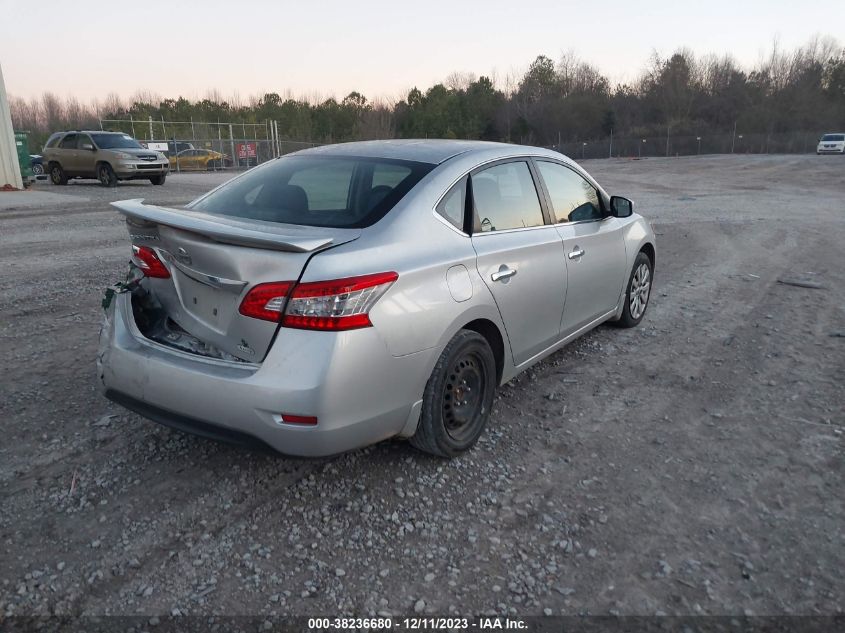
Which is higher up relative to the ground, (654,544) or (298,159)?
(298,159)

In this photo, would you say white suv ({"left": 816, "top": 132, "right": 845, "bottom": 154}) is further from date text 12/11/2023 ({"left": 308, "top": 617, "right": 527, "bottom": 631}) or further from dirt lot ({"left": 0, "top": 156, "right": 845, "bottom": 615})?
date text 12/11/2023 ({"left": 308, "top": 617, "right": 527, "bottom": 631})

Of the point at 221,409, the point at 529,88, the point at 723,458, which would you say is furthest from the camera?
the point at 529,88

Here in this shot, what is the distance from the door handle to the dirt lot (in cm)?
97

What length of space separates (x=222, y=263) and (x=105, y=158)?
20992mm

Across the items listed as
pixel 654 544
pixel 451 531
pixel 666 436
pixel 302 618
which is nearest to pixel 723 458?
pixel 666 436

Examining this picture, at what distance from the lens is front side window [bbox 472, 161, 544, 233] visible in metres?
3.69

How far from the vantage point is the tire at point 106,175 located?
21.0m

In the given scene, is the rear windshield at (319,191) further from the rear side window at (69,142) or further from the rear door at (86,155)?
the rear side window at (69,142)

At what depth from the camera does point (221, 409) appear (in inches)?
110

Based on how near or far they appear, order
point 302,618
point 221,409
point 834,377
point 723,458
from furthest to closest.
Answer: point 834,377, point 723,458, point 221,409, point 302,618

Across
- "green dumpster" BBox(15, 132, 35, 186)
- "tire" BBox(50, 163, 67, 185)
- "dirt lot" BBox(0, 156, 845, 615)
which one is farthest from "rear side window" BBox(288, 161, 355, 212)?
"tire" BBox(50, 163, 67, 185)

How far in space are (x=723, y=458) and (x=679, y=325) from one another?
2.70 m

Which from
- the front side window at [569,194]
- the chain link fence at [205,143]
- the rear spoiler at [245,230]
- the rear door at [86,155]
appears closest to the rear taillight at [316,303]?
the rear spoiler at [245,230]

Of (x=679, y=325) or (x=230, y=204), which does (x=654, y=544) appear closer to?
(x=230, y=204)
